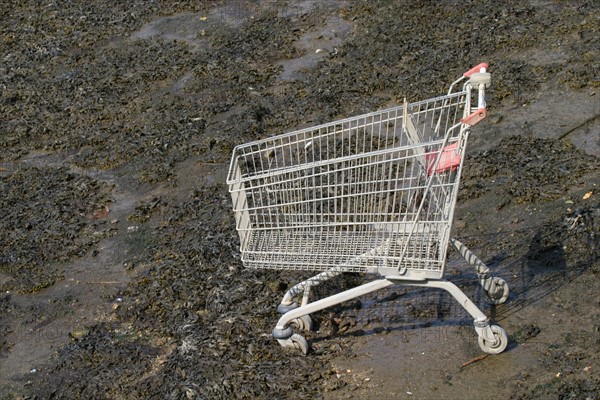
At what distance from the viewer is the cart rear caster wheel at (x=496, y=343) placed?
4.59 metres

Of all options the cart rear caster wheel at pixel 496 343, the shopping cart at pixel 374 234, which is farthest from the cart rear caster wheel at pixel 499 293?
the cart rear caster wheel at pixel 496 343

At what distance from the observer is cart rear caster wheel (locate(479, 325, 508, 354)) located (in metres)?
4.59

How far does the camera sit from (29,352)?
539 cm

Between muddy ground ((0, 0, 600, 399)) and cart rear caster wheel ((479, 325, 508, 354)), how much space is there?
58 mm

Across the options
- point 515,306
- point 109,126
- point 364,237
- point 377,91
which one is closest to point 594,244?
point 515,306

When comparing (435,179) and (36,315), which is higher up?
(435,179)

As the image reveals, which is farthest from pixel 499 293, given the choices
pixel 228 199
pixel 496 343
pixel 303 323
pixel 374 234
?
pixel 228 199

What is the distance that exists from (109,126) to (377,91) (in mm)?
2646

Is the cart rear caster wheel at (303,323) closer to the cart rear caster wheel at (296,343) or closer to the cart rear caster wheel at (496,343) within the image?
the cart rear caster wheel at (296,343)

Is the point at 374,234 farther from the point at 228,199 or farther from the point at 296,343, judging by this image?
the point at 228,199

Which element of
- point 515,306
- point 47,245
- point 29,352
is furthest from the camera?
point 47,245

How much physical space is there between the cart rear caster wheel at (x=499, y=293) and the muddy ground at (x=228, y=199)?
0.06 metres

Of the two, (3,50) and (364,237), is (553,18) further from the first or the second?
(3,50)

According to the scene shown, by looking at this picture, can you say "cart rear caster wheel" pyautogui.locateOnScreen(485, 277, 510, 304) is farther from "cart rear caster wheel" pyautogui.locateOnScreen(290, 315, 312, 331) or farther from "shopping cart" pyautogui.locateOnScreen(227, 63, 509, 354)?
"cart rear caster wheel" pyautogui.locateOnScreen(290, 315, 312, 331)
